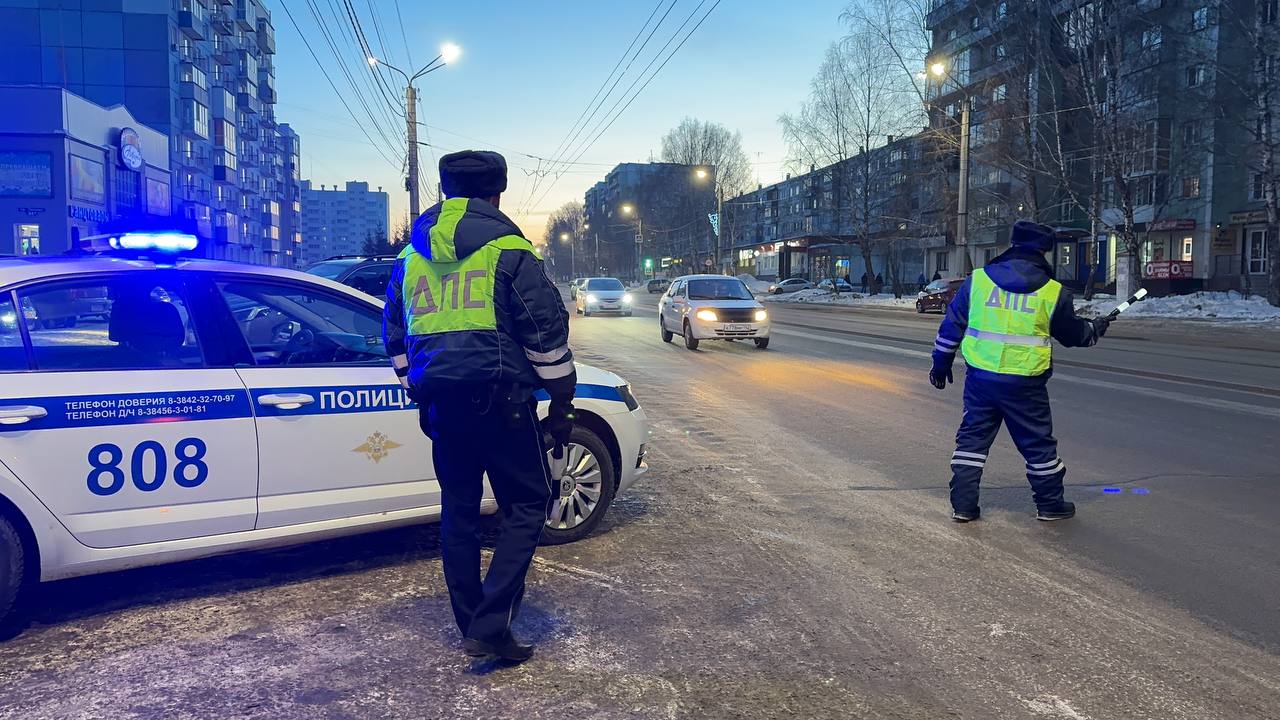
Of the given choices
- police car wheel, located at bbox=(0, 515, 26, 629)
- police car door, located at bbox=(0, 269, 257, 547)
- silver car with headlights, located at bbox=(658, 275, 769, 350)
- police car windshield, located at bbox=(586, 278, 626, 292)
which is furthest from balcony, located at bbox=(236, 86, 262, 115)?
police car wheel, located at bbox=(0, 515, 26, 629)

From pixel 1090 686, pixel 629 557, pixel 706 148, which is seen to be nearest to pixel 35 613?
pixel 629 557

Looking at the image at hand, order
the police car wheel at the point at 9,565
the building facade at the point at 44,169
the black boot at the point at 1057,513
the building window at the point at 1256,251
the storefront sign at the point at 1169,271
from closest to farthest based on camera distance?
1. the police car wheel at the point at 9,565
2. the black boot at the point at 1057,513
3. the building facade at the point at 44,169
4. the storefront sign at the point at 1169,271
5. the building window at the point at 1256,251

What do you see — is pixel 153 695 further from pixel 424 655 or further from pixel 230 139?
pixel 230 139

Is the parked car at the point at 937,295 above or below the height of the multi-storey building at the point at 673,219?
below

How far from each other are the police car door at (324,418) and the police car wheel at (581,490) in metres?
0.69

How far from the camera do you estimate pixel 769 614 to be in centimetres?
383

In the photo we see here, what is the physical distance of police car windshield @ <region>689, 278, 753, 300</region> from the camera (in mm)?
17641

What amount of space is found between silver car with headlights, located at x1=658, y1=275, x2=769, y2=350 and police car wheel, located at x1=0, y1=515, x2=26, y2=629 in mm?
13806

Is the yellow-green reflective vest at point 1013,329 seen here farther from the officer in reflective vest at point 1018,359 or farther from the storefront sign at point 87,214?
the storefront sign at point 87,214

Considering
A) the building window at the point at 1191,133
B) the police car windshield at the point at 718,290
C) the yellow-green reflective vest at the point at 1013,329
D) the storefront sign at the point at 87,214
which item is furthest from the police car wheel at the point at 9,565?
the storefront sign at the point at 87,214

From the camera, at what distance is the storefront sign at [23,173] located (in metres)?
37.1

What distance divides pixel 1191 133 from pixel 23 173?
150 ft

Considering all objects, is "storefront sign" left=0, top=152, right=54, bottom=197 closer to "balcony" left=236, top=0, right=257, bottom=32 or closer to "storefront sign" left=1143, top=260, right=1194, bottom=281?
"balcony" left=236, top=0, right=257, bottom=32

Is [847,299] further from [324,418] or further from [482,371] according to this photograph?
[482,371]
